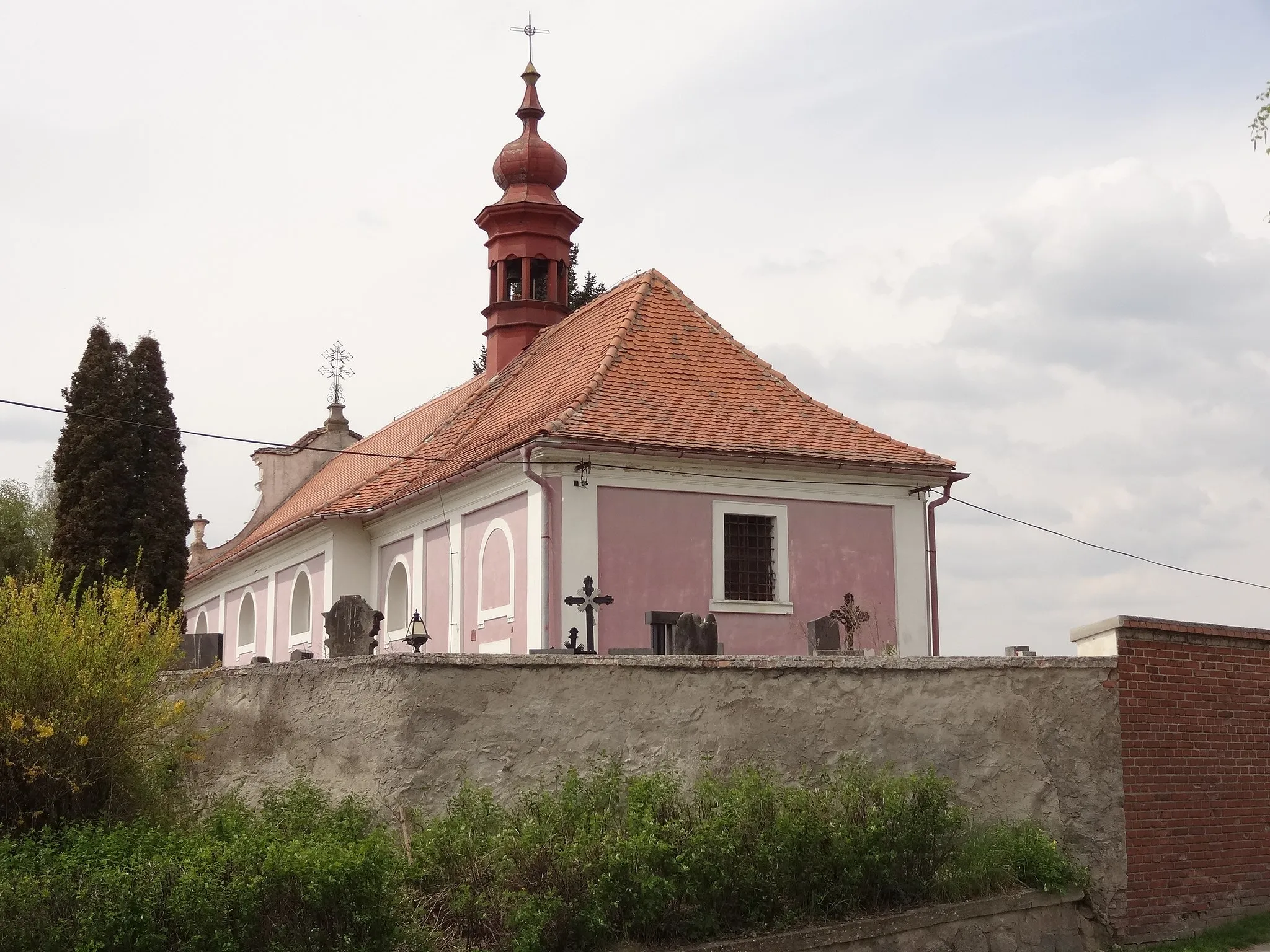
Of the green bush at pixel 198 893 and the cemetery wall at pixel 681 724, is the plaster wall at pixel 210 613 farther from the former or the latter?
the green bush at pixel 198 893

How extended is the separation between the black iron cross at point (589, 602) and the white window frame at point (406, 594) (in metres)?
5.40

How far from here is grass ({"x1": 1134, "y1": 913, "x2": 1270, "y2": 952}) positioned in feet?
39.4

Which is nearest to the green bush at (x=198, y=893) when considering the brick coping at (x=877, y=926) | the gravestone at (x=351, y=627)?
the brick coping at (x=877, y=926)

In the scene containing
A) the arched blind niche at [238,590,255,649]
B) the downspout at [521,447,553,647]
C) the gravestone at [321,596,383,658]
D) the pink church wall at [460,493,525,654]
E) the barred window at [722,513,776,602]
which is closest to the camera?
the gravestone at [321,596,383,658]

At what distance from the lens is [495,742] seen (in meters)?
10.4

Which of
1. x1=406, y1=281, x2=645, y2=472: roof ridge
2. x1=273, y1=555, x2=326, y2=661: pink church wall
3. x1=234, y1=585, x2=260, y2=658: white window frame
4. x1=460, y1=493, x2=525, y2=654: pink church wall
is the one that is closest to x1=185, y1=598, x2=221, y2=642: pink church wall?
x1=234, y1=585, x2=260, y2=658: white window frame

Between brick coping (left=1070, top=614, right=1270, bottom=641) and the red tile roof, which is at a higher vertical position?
the red tile roof

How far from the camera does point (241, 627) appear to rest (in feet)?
105

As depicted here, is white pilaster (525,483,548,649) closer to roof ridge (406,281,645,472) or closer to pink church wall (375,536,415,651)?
pink church wall (375,536,415,651)

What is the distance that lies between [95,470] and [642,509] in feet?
34.2

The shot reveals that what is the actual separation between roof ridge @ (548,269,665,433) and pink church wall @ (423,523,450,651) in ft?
11.7

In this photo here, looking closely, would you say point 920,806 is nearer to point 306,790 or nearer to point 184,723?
point 306,790

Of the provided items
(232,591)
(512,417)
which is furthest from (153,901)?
(232,591)

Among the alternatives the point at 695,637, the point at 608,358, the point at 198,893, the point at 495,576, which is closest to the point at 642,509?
the point at 495,576
